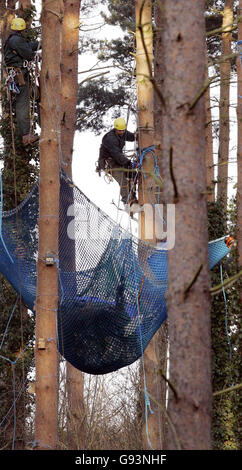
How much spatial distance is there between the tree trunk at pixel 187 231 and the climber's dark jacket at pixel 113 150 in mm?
4782

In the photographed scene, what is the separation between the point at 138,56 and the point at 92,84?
721cm

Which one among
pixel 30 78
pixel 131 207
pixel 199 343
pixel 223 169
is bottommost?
pixel 199 343

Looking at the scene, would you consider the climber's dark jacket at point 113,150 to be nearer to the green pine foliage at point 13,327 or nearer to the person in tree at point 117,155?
the person in tree at point 117,155

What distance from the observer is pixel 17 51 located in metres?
7.70

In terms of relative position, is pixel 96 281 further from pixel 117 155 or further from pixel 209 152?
pixel 209 152

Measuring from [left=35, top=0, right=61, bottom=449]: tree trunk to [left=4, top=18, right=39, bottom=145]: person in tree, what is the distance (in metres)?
1.48

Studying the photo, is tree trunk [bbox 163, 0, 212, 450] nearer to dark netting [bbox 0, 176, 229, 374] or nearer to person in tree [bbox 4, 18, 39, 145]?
dark netting [bbox 0, 176, 229, 374]

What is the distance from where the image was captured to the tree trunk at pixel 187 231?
130 inches

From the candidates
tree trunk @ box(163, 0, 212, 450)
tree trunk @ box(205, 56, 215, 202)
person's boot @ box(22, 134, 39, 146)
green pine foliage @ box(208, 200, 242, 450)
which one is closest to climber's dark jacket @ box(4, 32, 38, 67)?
person's boot @ box(22, 134, 39, 146)

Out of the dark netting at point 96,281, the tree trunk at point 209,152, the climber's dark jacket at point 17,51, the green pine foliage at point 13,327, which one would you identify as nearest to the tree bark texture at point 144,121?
the climber's dark jacket at point 17,51

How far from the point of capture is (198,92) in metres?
3.53
